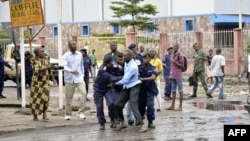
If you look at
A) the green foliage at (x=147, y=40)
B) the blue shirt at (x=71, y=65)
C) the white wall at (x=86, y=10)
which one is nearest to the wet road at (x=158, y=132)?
the blue shirt at (x=71, y=65)

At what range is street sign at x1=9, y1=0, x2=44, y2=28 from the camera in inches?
556

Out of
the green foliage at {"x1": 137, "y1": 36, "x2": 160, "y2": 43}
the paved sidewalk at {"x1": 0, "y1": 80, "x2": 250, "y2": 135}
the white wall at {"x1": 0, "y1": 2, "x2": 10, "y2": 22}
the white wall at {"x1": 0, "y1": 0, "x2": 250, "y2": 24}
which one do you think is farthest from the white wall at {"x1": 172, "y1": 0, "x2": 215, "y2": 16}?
the paved sidewalk at {"x1": 0, "y1": 80, "x2": 250, "y2": 135}

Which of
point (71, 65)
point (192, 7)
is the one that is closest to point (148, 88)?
point (71, 65)

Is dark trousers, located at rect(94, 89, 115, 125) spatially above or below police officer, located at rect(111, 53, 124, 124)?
below

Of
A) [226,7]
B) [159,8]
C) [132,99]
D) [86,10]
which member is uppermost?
[86,10]

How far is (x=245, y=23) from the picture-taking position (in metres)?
42.5

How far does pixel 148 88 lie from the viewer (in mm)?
12453

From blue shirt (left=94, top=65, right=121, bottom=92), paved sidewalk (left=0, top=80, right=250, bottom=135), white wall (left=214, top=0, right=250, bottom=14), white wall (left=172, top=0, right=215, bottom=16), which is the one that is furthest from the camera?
white wall (left=172, top=0, right=215, bottom=16)

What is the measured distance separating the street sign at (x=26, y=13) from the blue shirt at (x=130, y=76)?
10.4 ft

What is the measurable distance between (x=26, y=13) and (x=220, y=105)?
634cm

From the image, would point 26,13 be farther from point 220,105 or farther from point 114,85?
point 220,105

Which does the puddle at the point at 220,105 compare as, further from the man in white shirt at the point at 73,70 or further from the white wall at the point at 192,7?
the white wall at the point at 192,7

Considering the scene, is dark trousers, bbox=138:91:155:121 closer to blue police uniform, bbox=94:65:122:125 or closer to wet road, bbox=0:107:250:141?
wet road, bbox=0:107:250:141

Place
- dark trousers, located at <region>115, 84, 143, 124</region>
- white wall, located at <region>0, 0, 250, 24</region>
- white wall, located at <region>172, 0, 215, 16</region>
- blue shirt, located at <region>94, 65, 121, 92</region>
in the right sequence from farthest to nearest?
white wall, located at <region>0, 0, 250, 24</region>
white wall, located at <region>172, 0, 215, 16</region>
blue shirt, located at <region>94, 65, 121, 92</region>
dark trousers, located at <region>115, 84, 143, 124</region>
